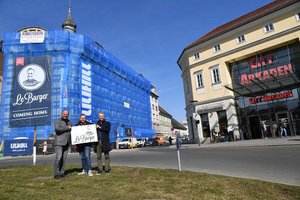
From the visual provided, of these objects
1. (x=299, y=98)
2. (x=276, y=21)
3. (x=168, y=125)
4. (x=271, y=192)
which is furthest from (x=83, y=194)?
(x=168, y=125)

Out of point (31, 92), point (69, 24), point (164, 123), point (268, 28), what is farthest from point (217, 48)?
point (164, 123)

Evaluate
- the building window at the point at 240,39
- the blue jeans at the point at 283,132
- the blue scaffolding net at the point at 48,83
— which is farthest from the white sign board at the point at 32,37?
the blue jeans at the point at 283,132

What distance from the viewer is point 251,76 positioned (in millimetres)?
30406

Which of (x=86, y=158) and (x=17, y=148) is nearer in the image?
(x=86, y=158)

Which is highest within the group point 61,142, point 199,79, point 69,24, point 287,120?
point 69,24

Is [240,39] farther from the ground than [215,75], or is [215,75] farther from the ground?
[240,39]

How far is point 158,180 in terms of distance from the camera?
700cm

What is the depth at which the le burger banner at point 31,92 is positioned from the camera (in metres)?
42.1

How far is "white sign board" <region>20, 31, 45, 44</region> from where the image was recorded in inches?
1763

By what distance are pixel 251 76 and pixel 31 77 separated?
3304 centimetres

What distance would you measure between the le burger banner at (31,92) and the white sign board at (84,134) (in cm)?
3488

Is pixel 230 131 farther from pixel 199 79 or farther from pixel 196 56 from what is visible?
pixel 196 56

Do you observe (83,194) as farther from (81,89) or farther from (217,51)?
(81,89)

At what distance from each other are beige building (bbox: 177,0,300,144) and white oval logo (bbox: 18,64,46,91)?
2356 cm
